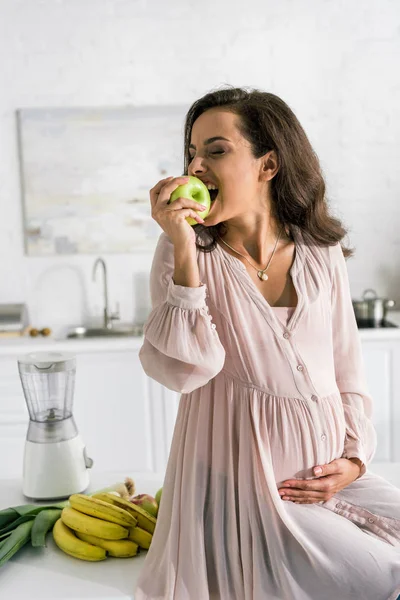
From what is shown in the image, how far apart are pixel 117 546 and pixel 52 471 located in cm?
35

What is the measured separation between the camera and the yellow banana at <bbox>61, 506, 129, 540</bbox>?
140 centimetres

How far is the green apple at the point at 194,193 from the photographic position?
124cm

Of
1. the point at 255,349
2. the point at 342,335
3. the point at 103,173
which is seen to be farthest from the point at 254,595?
the point at 103,173

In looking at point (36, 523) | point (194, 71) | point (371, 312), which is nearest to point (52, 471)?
point (36, 523)

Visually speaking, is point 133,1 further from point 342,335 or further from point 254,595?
point 254,595

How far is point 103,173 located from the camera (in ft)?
12.4

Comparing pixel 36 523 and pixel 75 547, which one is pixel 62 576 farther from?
pixel 36 523

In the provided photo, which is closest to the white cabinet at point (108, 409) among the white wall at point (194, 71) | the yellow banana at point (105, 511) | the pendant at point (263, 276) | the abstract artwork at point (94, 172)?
the white wall at point (194, 71)

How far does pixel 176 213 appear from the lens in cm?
123

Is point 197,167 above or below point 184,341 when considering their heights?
above

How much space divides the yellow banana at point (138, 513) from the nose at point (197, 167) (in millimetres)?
697

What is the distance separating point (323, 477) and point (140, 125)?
2.78 meters

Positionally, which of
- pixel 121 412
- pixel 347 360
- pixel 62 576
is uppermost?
pixel 347 360

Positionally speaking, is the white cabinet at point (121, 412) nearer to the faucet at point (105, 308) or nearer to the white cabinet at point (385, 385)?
the faucet at point (105, 308)
